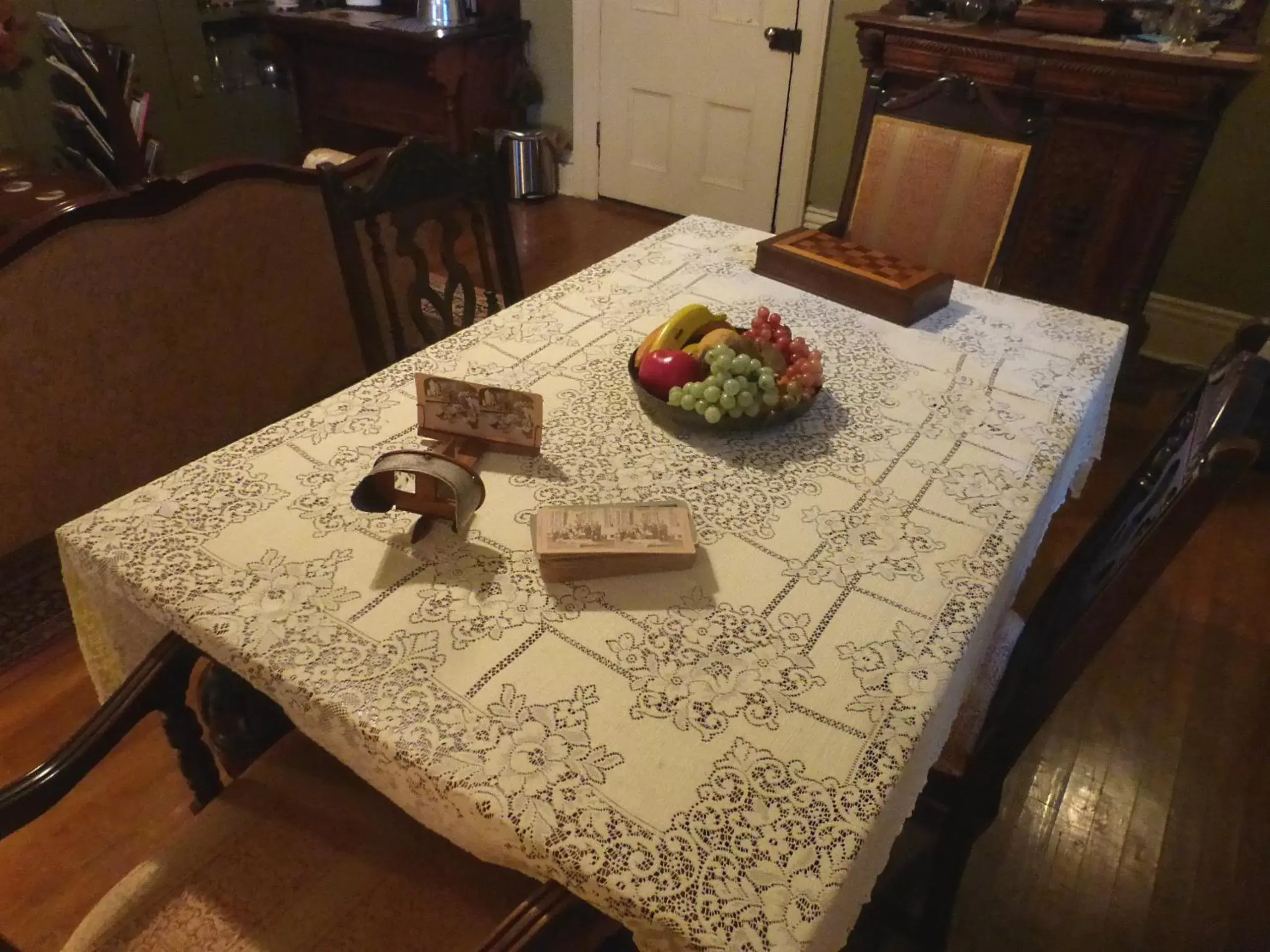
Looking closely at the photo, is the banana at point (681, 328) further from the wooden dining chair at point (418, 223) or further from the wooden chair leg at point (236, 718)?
the wooden chair leg at point (236, 718)

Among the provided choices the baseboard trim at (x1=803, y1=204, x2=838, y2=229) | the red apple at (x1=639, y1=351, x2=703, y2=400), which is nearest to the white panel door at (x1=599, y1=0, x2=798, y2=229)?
the baseboard trim at (x1=803, y1=204, x2=838, y2=229)

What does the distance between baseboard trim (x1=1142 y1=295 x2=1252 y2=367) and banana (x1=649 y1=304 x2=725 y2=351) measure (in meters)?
2.25

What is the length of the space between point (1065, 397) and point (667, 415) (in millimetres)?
613

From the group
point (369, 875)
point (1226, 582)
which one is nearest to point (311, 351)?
point (369, 875)

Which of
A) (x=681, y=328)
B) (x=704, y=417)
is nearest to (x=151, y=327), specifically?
(x=681, y=328)

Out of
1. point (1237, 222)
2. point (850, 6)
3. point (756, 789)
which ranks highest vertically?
point (850, 6)

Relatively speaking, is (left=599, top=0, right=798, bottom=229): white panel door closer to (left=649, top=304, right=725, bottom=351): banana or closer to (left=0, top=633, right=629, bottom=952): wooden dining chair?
(left=649, top=304, right=725, bottom=351): banana

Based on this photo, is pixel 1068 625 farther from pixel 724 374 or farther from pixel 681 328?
pixel 681 328

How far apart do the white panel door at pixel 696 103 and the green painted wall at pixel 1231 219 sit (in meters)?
0.41

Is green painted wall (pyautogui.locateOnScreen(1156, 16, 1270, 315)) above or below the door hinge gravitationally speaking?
below

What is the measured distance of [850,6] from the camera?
314cm

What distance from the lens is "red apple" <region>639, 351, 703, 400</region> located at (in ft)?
3.85

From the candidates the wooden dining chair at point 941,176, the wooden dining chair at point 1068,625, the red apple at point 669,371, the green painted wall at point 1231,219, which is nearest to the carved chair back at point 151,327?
the red apple at point 669,371

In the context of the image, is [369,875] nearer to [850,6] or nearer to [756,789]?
[756,789]
